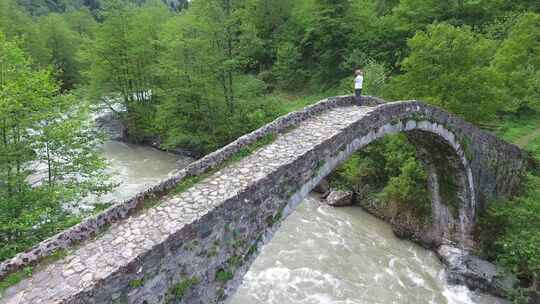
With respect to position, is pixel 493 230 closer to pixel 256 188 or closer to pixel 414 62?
pixel 414 62

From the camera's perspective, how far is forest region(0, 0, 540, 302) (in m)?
8.89

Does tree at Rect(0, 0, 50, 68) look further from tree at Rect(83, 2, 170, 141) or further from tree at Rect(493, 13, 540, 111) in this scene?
tree at Rect(493, 13, 540, 111)

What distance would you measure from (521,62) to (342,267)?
14.8 meters

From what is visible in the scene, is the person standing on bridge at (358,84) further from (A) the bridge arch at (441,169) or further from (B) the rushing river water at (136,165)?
(B) the rushing river water at (136,165)

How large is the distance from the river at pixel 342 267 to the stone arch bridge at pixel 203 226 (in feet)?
15.6

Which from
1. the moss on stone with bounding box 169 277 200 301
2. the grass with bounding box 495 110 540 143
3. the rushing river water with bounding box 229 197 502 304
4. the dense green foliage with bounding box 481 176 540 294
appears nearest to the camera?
the moss on stone with bounding box 169 277 200 301

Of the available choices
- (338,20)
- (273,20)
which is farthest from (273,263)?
(273,20)

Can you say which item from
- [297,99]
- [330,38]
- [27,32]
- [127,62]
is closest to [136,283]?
[127,62]

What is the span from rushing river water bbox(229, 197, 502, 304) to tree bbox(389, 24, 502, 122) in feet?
19.1

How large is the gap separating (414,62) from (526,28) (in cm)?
899

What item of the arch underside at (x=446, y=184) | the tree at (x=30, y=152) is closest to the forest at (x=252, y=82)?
the tree at (x=30, y=152)

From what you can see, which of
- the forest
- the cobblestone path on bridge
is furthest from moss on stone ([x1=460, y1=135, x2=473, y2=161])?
the cobblestone path on bridge

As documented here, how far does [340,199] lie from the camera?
1522 cm

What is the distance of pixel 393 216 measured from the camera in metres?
13.8
